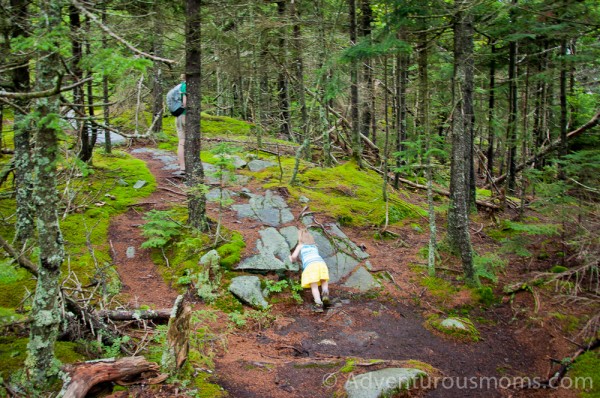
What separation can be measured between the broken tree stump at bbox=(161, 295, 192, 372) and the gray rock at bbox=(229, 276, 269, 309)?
8.67 feet

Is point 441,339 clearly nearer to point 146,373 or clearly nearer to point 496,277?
point 496,277

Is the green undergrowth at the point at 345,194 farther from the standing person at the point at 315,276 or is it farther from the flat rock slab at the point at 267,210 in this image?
the standing person at the point at 315,276

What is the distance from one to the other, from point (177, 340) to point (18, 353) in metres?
1.61

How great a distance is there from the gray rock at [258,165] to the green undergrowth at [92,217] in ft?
10.3

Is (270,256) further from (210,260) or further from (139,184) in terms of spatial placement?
(139,184)

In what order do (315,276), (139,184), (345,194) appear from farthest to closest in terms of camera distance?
1. (345,194)
2. (139,184)
3. (315,276)

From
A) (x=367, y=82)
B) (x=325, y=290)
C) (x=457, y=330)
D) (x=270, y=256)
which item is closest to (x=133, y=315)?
(x=270, y=256)

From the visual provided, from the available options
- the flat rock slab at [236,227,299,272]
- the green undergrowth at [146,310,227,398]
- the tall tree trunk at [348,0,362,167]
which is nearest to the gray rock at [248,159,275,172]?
the tall tree trunk at [348,0,362,167]

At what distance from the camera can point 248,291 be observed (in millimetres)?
7309

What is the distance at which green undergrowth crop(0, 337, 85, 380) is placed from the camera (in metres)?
3.88

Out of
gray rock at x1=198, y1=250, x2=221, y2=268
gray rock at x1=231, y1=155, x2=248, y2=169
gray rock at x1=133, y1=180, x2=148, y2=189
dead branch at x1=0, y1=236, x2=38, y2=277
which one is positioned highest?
dead branch at x1=0, y1=236, x2=38, y2=277

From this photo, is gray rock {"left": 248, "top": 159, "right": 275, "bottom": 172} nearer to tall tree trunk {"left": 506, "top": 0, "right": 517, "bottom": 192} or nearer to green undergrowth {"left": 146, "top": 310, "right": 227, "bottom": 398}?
green undergrowth {"left": 146, "top": 310, "right": 227, "bottom": 398}

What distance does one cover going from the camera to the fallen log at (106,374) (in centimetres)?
348

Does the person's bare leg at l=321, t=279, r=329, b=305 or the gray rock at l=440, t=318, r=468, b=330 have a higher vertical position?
the person's bare leg at l=321, t=279, r=329, b=305
